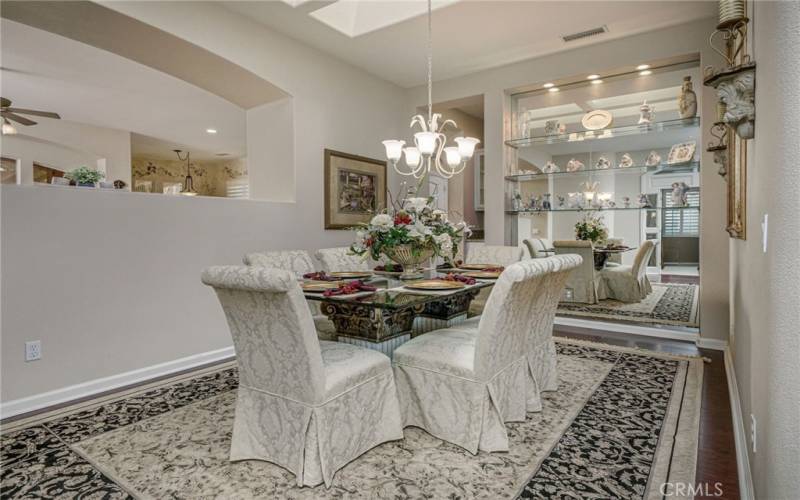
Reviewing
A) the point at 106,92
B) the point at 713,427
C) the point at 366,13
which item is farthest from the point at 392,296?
the point at 106,92

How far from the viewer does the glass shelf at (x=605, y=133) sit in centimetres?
428

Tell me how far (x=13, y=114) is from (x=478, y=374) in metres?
5.61

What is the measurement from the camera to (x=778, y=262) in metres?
1.16

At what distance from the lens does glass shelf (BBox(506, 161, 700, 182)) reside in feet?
13.9

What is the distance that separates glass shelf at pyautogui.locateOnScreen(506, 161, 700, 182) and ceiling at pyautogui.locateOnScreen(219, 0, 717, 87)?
4.27 feet

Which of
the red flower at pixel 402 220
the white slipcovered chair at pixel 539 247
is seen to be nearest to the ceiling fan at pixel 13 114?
the red flower at pixel 402 220

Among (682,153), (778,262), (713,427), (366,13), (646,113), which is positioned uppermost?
(366,13)

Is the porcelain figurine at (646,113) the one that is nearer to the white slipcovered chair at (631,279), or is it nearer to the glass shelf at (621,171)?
the glass shelf at (621,171)

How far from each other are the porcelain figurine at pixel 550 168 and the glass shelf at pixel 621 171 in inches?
1.3

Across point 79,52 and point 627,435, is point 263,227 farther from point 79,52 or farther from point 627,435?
point 627,435

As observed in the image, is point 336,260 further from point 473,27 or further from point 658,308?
point 658,308

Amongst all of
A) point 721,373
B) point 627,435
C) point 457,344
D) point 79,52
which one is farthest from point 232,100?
point 721,373

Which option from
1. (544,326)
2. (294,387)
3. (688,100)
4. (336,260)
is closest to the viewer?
(294,387)

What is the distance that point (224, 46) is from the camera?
371 cm
